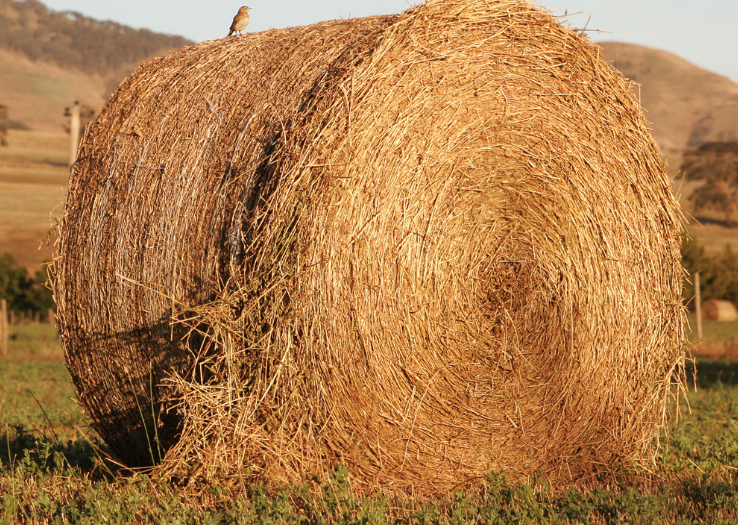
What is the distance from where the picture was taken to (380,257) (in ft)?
17.3

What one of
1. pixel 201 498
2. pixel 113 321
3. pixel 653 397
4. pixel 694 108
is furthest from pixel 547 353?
pixel 694 108

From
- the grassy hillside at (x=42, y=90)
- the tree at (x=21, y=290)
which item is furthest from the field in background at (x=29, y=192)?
the grassy hillside at (x=42, y=90)

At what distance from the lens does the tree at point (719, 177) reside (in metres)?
75.6

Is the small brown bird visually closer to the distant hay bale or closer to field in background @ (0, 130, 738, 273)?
the distant hay bale

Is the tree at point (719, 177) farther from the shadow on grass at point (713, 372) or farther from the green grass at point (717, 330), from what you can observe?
the shadow on grass at point (713, 372)

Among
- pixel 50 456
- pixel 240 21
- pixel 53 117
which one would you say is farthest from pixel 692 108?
pixel 50 456

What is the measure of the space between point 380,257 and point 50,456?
11.2 feet

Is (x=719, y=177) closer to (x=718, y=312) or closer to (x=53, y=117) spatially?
(x=718, y=312)

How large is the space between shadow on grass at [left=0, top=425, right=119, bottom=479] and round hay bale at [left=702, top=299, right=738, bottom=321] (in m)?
27.8

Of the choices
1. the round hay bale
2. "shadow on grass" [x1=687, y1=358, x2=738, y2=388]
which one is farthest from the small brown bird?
the round hay bale

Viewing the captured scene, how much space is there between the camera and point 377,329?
5.27m

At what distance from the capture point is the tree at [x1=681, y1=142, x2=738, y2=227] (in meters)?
75.6

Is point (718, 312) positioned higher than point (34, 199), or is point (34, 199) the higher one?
point (718, 312)

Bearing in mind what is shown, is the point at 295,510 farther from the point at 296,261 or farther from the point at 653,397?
the point at 653,397
